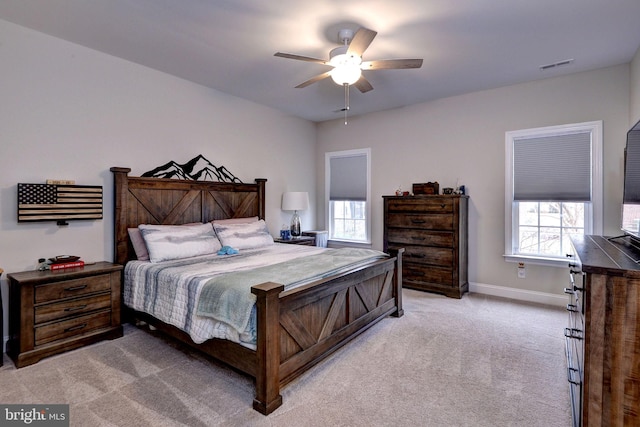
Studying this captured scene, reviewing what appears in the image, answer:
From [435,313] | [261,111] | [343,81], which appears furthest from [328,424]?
[261,111]

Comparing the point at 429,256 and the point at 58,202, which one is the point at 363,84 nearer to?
the point at 429,256

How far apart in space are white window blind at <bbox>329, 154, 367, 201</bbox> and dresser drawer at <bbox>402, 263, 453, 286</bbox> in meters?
1.53

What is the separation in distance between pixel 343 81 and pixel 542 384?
2.83 m

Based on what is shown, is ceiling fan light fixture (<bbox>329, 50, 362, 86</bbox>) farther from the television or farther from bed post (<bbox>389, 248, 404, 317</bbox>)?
the television

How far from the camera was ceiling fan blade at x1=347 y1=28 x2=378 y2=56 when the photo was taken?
2.29 meters

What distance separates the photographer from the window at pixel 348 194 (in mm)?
5523

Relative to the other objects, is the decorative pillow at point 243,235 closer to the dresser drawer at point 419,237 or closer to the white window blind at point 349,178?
the dresser drawer at point 419,237

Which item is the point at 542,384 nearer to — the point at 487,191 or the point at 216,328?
the point at 216,328

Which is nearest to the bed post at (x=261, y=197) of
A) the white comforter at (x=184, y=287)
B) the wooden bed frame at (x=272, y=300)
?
the wooden bed frame at (x=272, y=300)

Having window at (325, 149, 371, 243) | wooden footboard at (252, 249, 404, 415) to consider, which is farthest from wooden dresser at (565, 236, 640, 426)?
window at (325, 149, 371, 243)

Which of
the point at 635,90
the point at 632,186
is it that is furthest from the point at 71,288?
the point at 635,90

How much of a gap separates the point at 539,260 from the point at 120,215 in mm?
4907

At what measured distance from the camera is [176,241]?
3.26 metres

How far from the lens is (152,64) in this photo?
11.6 feet
